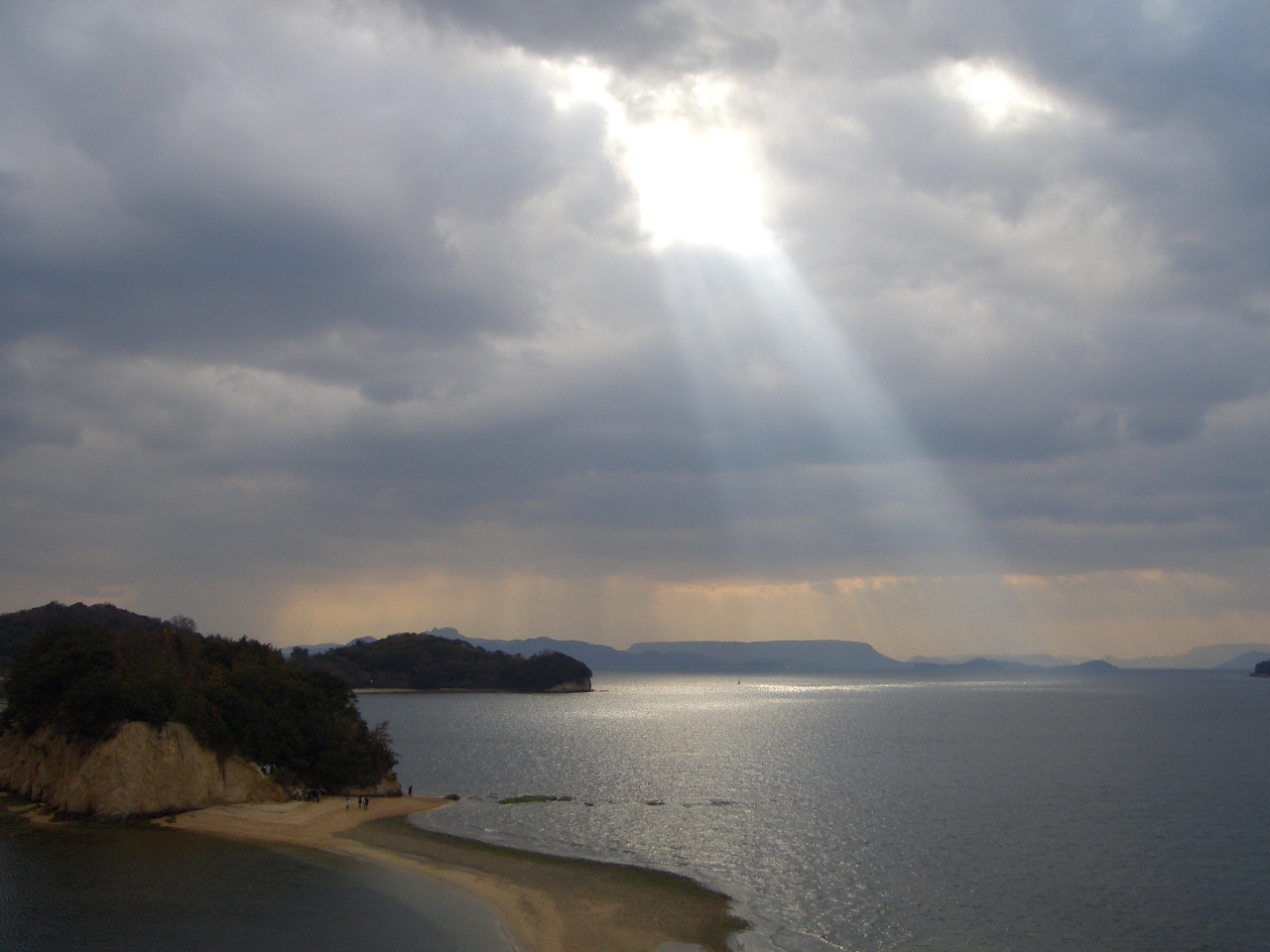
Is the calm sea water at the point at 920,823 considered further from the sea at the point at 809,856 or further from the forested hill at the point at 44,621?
the forested hill at the point at 44,621

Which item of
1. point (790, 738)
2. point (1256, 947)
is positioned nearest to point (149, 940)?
point (1256, 947)

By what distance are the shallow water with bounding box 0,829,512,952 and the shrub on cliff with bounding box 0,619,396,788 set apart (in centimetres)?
820

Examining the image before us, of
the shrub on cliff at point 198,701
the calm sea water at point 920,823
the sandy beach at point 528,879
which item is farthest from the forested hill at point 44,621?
the sandy beach at point 528,879

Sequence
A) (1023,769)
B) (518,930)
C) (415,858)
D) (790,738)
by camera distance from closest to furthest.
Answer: (518,930) → (415,858) → (1023,769) → (790,738)

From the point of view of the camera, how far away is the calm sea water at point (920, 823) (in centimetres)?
3228

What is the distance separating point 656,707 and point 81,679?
5598 inches

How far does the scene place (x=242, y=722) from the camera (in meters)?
54.0

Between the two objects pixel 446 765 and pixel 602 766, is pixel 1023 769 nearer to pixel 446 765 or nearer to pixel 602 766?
pixel 602 766

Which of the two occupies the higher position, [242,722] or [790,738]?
[242,722]

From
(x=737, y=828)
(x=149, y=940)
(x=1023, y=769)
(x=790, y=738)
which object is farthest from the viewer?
(x=790, y=738)

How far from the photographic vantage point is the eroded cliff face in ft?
153

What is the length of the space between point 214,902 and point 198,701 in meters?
22.7

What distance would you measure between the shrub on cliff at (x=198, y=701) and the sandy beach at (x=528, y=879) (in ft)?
15.6

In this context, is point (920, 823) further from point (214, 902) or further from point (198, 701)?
point (198, 701)
